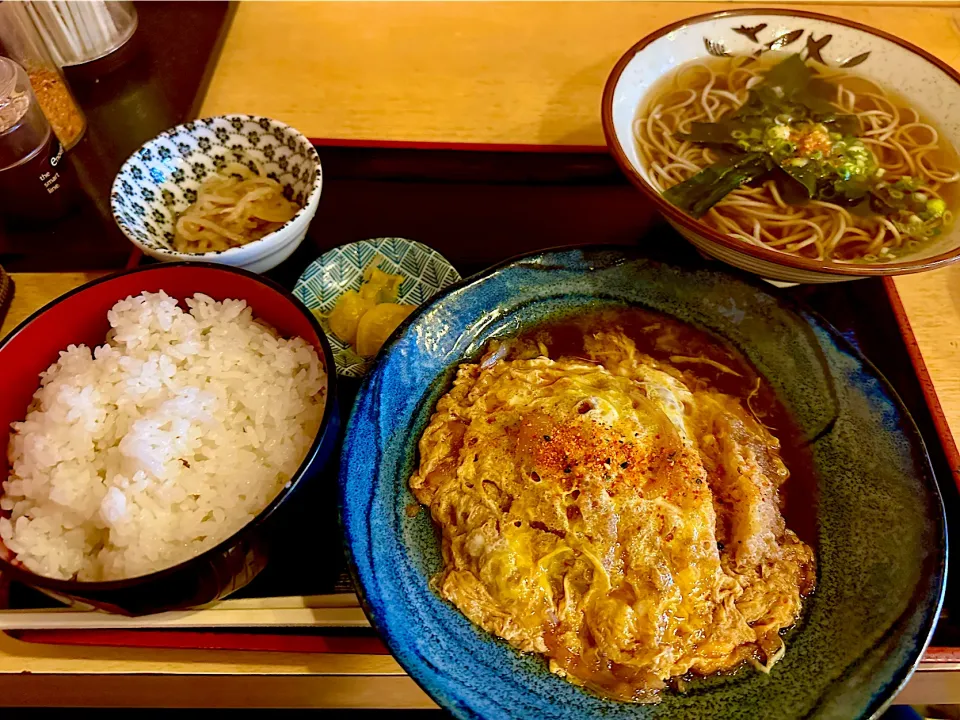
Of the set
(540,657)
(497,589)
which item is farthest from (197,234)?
(540,657)

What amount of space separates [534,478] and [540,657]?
402 mm

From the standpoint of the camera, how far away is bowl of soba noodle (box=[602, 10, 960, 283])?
2.13 metres

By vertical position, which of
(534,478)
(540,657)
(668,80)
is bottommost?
(540,657)

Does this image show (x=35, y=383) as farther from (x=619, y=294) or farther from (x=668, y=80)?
(x=668, y=80)

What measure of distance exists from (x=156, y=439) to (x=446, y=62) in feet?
7.03

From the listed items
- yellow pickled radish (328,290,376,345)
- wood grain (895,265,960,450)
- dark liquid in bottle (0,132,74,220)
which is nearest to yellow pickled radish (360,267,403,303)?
yellow pickled radish (328,290,376,345)

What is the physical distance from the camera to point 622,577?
1502 millimetres

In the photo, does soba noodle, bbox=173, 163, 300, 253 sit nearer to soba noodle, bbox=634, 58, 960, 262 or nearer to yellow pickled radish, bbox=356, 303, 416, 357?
yellow pickled radish, bbox=356, 303, 416, 357

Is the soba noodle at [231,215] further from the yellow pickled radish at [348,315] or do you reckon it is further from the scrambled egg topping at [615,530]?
the scrambled egg topping at [615,530]

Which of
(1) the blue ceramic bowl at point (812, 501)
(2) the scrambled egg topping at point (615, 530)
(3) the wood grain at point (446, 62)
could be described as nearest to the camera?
(1) the blue ceramic bowl at point (812, 501)

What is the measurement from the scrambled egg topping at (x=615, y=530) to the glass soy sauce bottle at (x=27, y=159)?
1.66m

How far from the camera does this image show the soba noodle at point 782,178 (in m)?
2.12

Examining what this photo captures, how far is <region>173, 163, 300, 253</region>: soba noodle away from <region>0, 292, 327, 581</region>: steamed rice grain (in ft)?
1.29

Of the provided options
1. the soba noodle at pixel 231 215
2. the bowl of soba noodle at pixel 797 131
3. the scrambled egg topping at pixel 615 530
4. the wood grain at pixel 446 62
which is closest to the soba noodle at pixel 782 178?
the bowl of soba noodle at pixel 797 131
